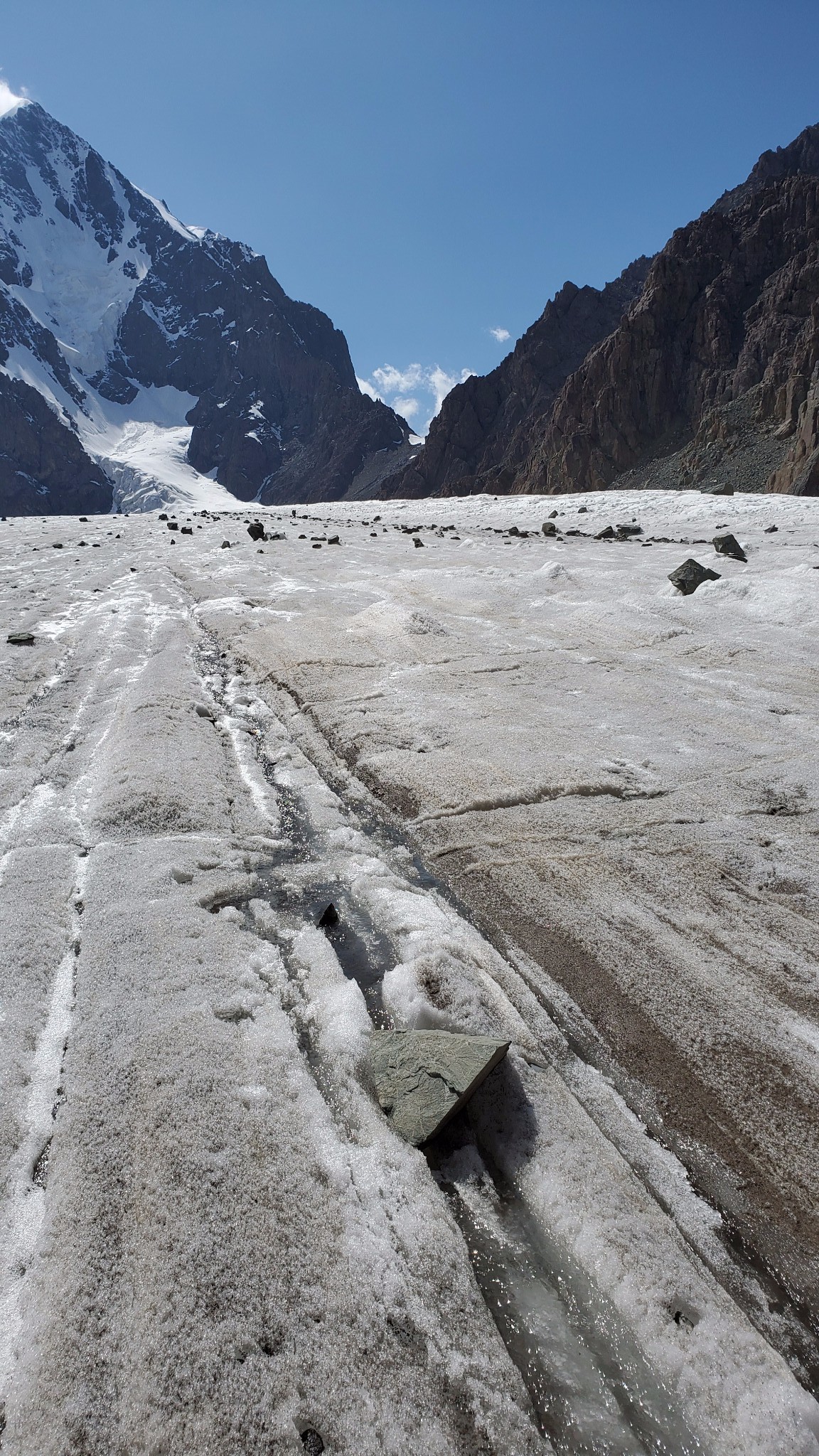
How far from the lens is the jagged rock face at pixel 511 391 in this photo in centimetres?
10781

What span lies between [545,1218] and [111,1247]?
129 centimetres

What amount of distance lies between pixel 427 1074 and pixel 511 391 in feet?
411

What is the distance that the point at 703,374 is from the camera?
75500 millimetres

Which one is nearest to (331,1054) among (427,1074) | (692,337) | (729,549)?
(427,1074)

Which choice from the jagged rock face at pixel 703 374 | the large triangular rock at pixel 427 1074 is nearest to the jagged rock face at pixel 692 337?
the jagged rock face at pixel 703 374

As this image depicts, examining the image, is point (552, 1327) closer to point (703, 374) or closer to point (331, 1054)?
point (331, 1054)

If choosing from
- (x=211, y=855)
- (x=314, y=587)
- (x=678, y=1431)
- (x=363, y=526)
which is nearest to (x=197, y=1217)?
(x=678, y=1431)

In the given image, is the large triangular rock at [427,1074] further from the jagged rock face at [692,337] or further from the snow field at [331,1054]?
the jagged rock face at [692,337]

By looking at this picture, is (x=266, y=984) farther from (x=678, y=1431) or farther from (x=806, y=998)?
(x=806, y=998)

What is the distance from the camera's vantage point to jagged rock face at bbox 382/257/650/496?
107812 millimetres

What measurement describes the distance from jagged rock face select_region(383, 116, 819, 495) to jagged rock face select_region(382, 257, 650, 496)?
895 cm

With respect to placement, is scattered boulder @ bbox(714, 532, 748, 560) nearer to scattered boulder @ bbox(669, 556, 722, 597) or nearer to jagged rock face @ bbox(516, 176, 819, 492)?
scattered boulder @ bbox(669, 556, 722, 597)

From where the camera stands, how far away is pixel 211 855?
12.0 ft

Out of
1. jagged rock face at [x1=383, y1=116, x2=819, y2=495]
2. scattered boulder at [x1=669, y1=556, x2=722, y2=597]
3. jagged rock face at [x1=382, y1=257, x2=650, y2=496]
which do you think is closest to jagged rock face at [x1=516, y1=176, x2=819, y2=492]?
jagged rock face at [x1=383, y1=116, x2=819, y2=495]
